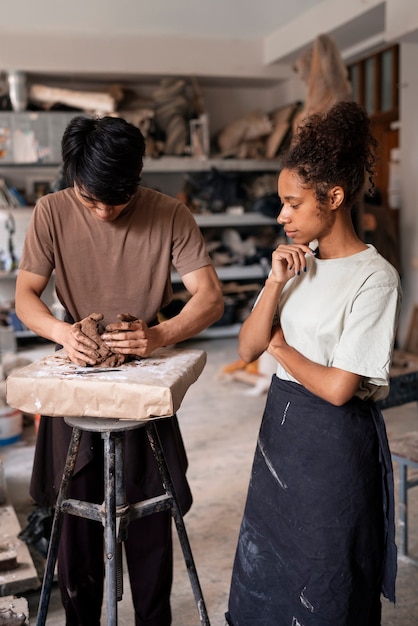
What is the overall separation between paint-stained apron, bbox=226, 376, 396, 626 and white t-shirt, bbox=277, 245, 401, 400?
99 mm

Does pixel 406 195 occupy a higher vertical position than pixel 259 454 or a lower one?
higher

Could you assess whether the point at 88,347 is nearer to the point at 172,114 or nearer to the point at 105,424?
the point at 105,424

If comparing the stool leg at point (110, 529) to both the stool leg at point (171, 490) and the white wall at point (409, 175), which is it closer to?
the stool leg at point (171, 490)

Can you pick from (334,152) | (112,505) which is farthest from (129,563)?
(334,152)

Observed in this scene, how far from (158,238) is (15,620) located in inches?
45.5

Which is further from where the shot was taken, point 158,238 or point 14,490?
point 14,490

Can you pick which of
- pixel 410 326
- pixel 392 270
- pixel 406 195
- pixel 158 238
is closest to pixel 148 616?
pixel 158 238

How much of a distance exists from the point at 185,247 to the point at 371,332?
65 centimetres

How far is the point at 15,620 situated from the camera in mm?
1887

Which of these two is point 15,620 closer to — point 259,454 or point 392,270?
point 259,454

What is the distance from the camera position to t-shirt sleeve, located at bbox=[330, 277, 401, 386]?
1562mm

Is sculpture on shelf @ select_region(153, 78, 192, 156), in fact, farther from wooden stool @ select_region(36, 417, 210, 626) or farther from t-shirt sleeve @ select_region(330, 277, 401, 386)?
t-shirt sleeve @ select_region(330, 277, 401, 386)

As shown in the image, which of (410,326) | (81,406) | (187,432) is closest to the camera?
(81,406)

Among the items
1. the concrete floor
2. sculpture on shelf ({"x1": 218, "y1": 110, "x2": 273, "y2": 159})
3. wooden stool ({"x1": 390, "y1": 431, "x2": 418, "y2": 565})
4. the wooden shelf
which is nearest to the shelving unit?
the wooden shelf
